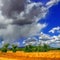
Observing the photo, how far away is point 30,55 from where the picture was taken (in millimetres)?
4168

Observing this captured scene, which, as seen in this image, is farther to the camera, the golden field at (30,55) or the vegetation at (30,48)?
the vegetation at (30,48)

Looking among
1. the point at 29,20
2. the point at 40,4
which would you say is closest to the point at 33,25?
the point at 29,20

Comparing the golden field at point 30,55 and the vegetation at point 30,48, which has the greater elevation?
the vegetation at point 30,48

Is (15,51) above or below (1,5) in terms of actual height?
below

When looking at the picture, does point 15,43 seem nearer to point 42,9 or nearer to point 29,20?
point 29,20

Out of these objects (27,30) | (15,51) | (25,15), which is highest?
(25,15)

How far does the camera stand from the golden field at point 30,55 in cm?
402

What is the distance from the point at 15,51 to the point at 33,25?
1.90 feet

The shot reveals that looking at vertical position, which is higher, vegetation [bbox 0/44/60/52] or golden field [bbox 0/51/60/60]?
vegetation [bbox 0/44/60/52]

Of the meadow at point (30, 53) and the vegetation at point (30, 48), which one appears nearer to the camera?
the meadow at point (30, 53)

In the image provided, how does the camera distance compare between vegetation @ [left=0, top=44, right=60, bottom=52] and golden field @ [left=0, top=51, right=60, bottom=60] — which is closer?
golden field @ [left=0, top=51, right=60, bottom=60]

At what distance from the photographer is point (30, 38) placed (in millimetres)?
4242

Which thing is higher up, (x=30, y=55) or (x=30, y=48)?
(x=30, y=48)

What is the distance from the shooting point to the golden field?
4020mm
